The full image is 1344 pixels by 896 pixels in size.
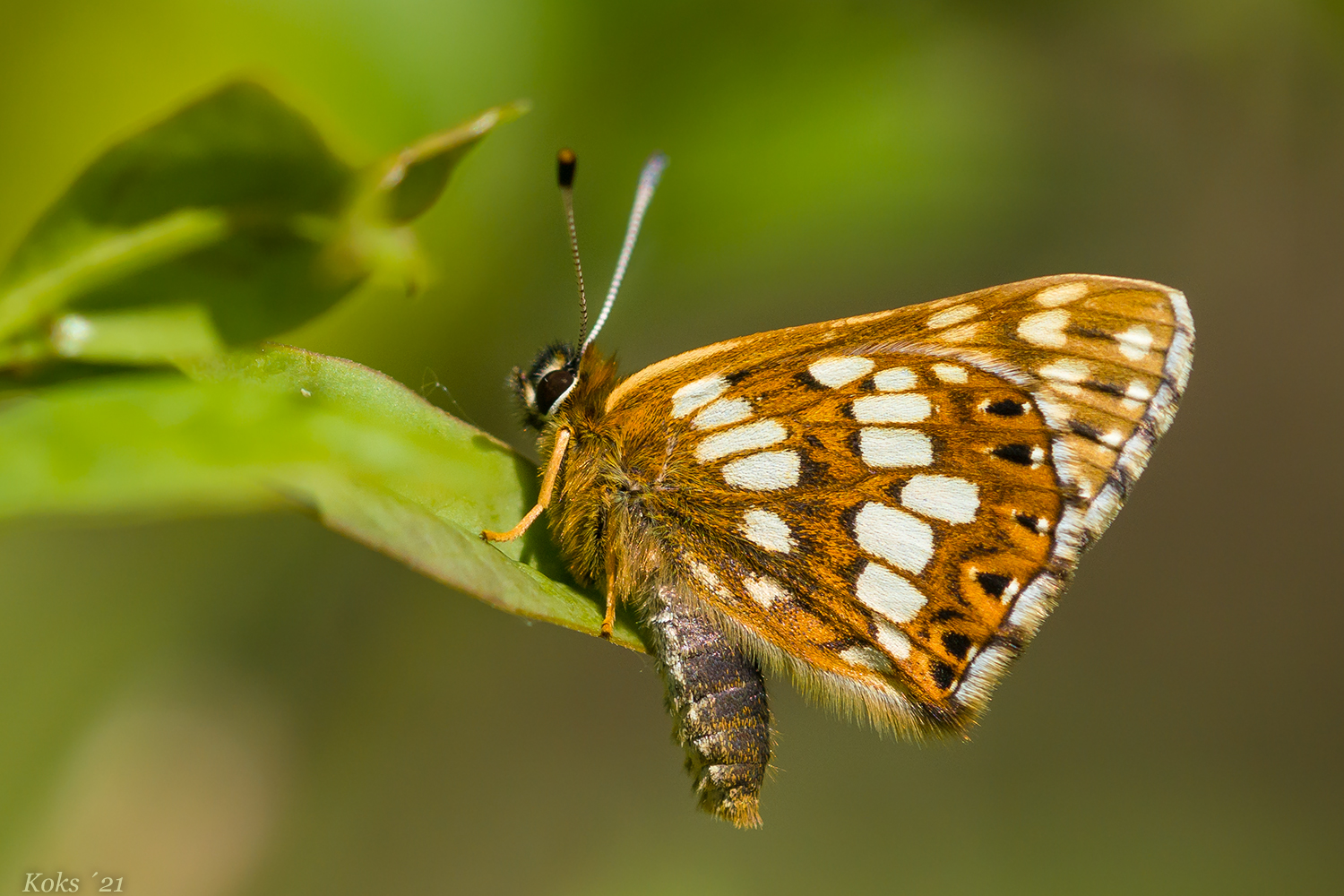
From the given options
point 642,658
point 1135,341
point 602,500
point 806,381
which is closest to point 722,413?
point 806,381

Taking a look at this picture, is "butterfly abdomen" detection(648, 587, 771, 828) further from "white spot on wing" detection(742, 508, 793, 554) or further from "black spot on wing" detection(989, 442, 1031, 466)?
"black spot on wing" detection(989, 442, 1031, 466)

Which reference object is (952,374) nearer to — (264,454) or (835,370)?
(835,370)

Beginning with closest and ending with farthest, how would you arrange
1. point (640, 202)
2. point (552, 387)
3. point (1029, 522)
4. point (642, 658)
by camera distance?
point (1029, 522) < point (552, 387) < point (640, 202) < point (642, 658)

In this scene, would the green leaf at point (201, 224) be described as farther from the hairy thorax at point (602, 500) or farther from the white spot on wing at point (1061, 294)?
the white spot on wing at point (1061, 294)

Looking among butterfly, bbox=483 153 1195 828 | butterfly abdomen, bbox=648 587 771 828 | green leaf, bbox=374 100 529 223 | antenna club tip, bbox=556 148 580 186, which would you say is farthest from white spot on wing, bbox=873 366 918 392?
green leaf, bbox=374 100 529 223

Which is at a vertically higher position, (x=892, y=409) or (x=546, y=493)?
(x=892, y=409)

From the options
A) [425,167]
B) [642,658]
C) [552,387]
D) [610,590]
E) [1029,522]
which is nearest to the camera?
[425,167]
